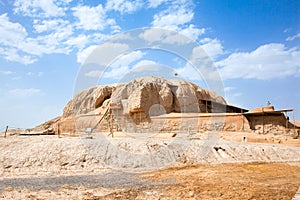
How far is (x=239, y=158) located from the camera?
758 inches

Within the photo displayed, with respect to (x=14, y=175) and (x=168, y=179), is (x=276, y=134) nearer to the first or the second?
(x=168, y=179)

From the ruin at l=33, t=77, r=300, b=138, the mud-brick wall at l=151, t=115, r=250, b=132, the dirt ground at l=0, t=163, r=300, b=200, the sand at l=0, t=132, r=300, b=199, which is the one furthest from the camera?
the ruin at l=33, t=77, r=300, b=138

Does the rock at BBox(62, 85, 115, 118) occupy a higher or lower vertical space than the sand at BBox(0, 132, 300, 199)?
higher

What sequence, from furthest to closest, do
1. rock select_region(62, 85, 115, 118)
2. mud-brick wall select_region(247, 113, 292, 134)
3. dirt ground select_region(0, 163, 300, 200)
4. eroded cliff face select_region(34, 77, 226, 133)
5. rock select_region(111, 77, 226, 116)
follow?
→ 1. rock select_region(62, 85, 115, 118)
2. rock select_region(111, 77, 226, 116)
3. eroded cliff face select_region(34, 77, 226, 133)
4. mud-brick wall select_region(247, 113, 292, 134)
5. dirt ground select_region(0, 163, 300, 200)

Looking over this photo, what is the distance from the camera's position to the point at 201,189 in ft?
36.3

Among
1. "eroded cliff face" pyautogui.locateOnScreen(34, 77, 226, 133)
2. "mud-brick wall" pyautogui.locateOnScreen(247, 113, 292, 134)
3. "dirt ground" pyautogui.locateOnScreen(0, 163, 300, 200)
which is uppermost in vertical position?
"eroded cliff face" pyautogui.locateOnScreen(34, 77, 226, 133)

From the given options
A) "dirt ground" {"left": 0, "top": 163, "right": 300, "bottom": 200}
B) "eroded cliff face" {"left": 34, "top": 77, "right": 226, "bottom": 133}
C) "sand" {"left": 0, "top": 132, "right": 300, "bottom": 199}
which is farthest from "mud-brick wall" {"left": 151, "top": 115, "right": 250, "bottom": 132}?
"dirt ground" {"left": 0, "top": 163, "right": 300, "bottom": 200}

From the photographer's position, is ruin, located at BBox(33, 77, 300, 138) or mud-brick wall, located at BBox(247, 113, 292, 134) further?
ruin, located at BBox(33, 77, 300, 138)

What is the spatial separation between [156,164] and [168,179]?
4.44 m

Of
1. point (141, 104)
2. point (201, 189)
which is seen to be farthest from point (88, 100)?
point (201, 189)

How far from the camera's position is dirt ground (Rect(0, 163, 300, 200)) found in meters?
10.3

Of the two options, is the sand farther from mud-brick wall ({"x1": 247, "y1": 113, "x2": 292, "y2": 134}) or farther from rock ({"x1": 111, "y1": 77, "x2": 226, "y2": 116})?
rock ({"x1": 111, "y1": 77, "x2": 226, "y2": 116})

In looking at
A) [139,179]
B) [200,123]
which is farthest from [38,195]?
[200,123]

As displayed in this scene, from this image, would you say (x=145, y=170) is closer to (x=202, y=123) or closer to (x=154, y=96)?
(x=202, y=123)
